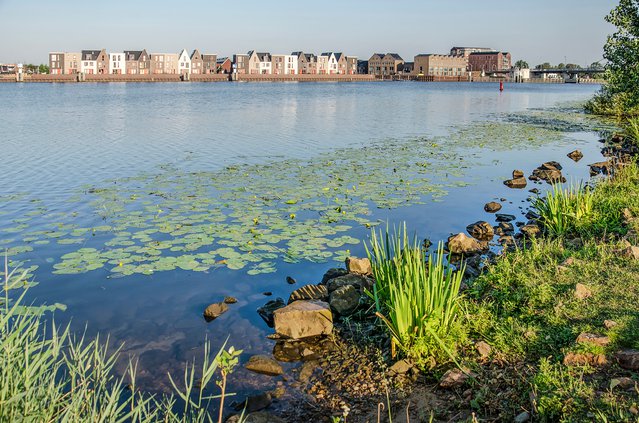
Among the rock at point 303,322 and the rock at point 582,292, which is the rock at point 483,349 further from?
the rock at point 303,322

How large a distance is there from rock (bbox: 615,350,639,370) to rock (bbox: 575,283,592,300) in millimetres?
1646

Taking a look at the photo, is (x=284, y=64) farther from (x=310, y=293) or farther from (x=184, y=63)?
(x=310, y=293)

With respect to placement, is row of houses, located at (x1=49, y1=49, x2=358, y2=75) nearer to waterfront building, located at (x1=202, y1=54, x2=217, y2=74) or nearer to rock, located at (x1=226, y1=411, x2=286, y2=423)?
waterfront building, located at (x1=202, y1=54, x2=217, y2=74)

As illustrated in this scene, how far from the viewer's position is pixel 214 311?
9.45 meters

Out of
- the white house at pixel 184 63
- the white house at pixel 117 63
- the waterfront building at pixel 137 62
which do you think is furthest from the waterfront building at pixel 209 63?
the white house at pixel 117 63

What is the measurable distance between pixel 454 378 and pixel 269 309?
382cm

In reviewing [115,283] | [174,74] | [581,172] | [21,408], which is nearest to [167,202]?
[115,283]

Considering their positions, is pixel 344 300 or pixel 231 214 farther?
pixel 231 214

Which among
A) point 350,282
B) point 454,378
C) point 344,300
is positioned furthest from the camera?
point 350,282

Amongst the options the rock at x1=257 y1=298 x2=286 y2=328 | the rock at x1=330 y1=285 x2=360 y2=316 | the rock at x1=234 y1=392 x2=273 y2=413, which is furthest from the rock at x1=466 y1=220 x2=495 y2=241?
the rock at x1=234 y1=392 x2=273 y2=413

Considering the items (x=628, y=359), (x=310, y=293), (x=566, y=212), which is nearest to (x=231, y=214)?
(x=310, y=293)

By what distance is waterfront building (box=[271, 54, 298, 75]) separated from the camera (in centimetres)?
17082

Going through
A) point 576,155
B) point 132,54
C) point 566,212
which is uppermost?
point 132,54

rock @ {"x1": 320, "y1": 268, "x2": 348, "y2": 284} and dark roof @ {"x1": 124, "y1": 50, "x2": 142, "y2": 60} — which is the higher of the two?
dark roof @ {"x1": 124, "y1": 50, "x2": 142, "y2": 60}
